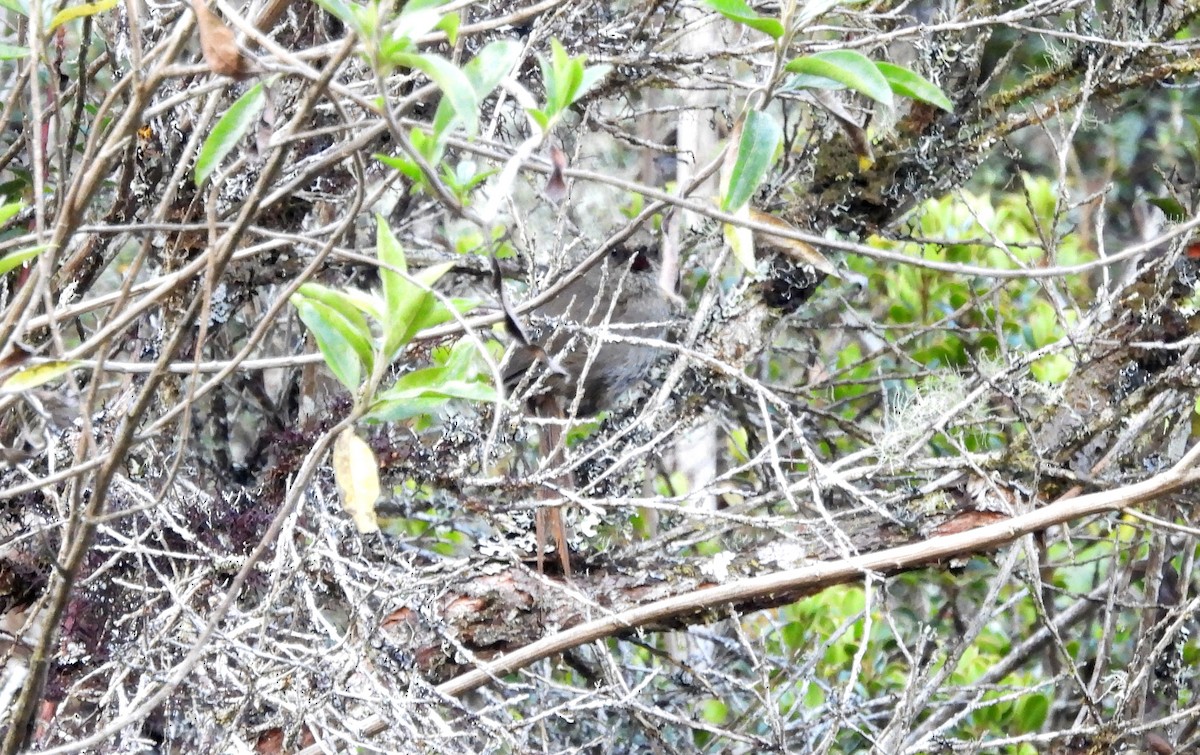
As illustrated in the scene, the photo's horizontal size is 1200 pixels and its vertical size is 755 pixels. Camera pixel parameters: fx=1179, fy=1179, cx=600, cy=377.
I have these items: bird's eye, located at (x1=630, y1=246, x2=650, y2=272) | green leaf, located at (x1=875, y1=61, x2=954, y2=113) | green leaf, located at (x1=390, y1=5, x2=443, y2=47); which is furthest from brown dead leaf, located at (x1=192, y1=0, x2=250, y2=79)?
bird's eye, located at (x1=630, y1=246, x2=650, y2=272)

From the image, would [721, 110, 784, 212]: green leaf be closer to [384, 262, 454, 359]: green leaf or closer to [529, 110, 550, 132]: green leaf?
[529, 110, 550, 132]: green leaf

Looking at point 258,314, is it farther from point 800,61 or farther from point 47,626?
point 800,61

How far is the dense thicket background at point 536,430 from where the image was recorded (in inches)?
55.8

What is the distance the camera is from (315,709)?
1.69 meters

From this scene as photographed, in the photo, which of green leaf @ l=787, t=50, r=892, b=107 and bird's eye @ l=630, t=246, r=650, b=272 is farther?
bird's eye @ l=630, t=246, r=650, b=272

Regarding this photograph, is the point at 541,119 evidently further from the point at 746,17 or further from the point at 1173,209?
the point at 1173,209

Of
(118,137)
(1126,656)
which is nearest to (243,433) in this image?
(118,137)

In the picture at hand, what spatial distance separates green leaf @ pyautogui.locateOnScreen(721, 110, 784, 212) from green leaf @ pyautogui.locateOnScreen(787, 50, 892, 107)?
0.07 metres

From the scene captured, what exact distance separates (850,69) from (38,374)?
90 cm

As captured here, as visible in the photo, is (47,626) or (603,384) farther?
(603,384)

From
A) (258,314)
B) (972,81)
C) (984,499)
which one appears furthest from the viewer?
(258,314)

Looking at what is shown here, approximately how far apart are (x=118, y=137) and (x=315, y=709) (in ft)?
2.93

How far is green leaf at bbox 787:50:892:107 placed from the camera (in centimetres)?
122

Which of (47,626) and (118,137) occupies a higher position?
(118,137)
